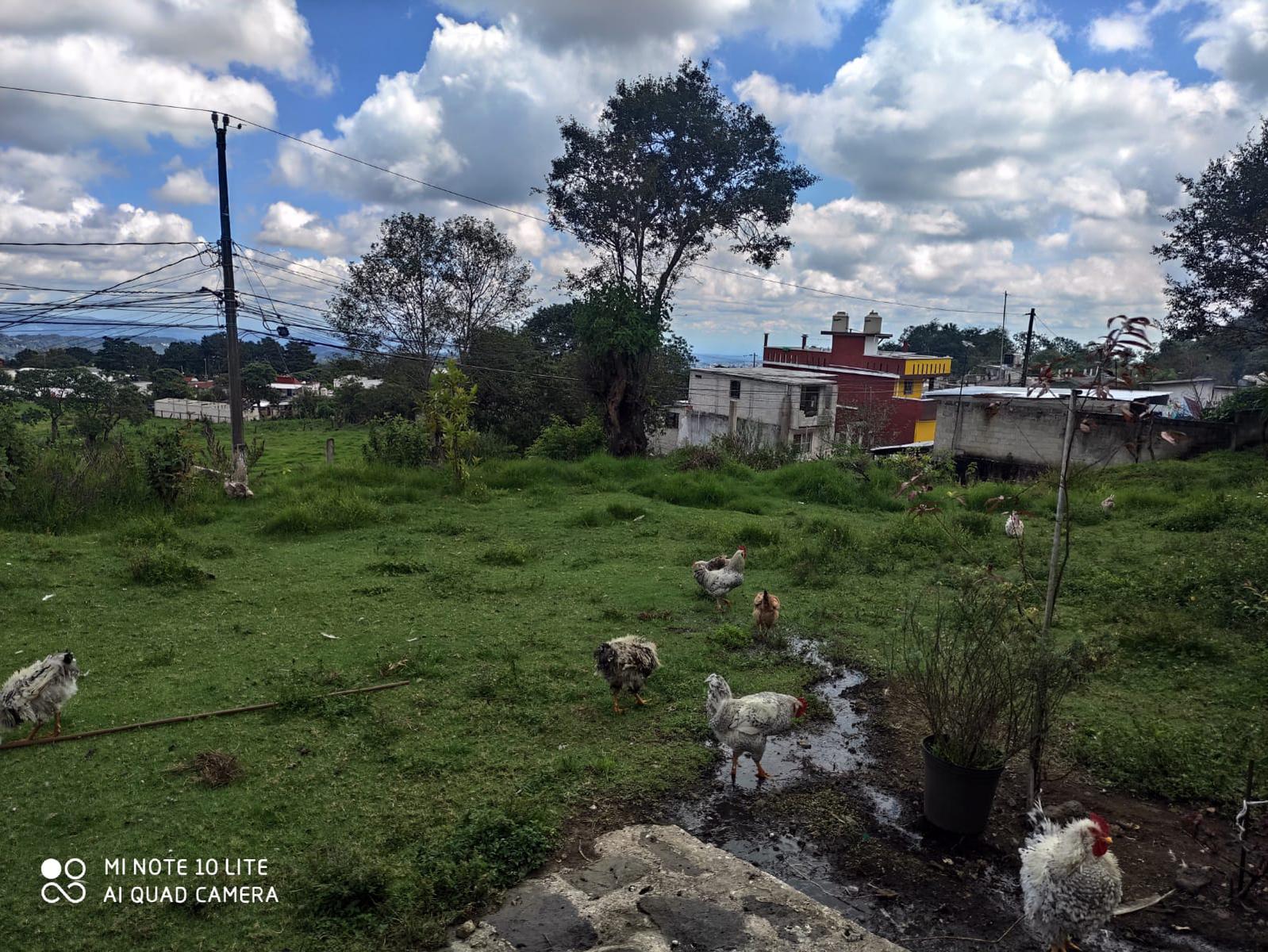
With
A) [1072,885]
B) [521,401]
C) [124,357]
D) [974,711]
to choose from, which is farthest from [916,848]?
[124,357]

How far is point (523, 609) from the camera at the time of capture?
802 cm

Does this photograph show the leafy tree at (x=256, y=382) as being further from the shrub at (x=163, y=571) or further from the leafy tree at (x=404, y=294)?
the shrub at (x=163, y=571)

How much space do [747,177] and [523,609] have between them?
18.9m

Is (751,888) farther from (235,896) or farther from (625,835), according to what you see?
(235,896)

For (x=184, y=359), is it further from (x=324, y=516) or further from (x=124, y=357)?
(x=324, y=516)

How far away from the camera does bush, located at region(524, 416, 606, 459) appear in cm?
1848

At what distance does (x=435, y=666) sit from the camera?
633 centimetres

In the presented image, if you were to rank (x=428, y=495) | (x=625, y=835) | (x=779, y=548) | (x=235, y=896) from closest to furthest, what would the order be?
(x=235, y=896) → (x=625, y=835) → (x=779, y=548) → (x=428, y=495)

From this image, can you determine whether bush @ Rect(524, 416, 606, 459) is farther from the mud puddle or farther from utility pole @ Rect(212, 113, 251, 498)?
the mud puddle

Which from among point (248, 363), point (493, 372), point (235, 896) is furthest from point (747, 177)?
point (248, 363)

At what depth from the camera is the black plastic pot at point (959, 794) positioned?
13.2ft

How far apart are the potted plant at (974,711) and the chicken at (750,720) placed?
87 cm

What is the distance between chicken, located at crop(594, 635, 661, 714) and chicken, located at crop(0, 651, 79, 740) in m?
3.63

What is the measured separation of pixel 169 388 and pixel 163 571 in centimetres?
3796
